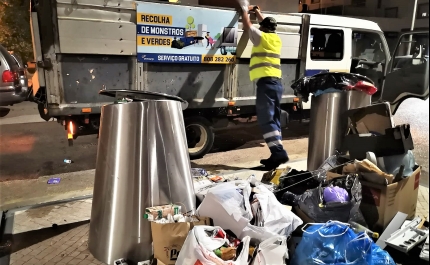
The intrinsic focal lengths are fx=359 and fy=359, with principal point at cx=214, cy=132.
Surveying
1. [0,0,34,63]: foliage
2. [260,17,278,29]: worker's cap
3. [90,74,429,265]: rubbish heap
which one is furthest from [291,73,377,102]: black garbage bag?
[0,0,34,63]: foliage

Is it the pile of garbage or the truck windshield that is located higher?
the truck windshield

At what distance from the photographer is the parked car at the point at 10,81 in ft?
23.6

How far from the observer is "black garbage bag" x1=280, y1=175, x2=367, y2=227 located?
111 inches

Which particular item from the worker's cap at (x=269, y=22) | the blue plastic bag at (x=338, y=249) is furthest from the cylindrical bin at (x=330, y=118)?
the blue plastic bag at (x=338, y=249)

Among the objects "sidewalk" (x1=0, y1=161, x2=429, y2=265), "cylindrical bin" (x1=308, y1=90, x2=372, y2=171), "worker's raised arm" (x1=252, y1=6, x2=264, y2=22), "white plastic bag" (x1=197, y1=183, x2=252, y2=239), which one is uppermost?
"worker's raised arm" (x1=252, y1=6, x2=264, y2=22)

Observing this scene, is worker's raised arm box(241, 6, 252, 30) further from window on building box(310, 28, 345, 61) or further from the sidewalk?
the sidewalk

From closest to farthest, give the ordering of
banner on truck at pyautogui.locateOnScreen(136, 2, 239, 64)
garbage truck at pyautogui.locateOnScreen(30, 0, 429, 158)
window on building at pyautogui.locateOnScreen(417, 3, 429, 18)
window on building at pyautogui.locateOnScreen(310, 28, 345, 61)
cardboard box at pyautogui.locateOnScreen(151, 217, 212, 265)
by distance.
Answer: window on building at pyautogui.locateOnScreen(417, 3, 429, 18), cardboard box at pyautogui.locateOnScreen(151, 217, 212, 265), garbage truck at pyautogui.locateOnScreen(30, 0, 429, 158), banner on truck at pyautogui.locateOnScreen(136, 2, 239, 64), window on building at pyautogui.locateOnScreen(310, 28, 345, 61)

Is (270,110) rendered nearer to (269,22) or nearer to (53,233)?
(269,22)

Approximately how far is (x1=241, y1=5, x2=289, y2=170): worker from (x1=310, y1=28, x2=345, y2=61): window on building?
1.36m

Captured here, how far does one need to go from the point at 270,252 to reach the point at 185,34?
3.45 meters

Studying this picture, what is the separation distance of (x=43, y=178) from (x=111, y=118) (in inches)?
108

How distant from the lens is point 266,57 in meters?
5.08

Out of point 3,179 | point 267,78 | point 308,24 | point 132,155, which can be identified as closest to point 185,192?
point 132,155

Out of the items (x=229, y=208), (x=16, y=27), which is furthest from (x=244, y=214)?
(x=16, y=27)
